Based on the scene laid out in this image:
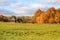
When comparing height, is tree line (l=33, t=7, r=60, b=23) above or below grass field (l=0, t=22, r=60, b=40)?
above

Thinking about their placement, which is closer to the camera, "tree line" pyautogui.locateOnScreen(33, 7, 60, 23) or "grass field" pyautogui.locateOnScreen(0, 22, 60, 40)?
"grass field" pyautogui.locateOnScreen(0, 22, 60, 40)

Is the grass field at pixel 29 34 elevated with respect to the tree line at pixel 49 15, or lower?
lower

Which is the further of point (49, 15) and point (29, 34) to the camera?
point (49, 15)

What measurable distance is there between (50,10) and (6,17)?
10.2m

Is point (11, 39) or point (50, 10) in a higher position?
point (50, 10)

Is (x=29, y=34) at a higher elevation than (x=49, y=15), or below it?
below

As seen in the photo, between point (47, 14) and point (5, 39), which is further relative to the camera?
point (47, 14)

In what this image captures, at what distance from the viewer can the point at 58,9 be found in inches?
1487

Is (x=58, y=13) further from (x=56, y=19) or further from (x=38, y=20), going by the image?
(x=38, y=20)

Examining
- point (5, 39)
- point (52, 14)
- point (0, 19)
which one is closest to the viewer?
point (5, 39)

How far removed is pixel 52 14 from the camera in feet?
123

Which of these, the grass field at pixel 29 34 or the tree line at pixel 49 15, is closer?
the grass field at pixel 29 34

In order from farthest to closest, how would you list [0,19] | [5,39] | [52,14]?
[52,14]
[0,19]
[5,39]

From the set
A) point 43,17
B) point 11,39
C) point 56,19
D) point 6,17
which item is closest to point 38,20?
point 43,17
